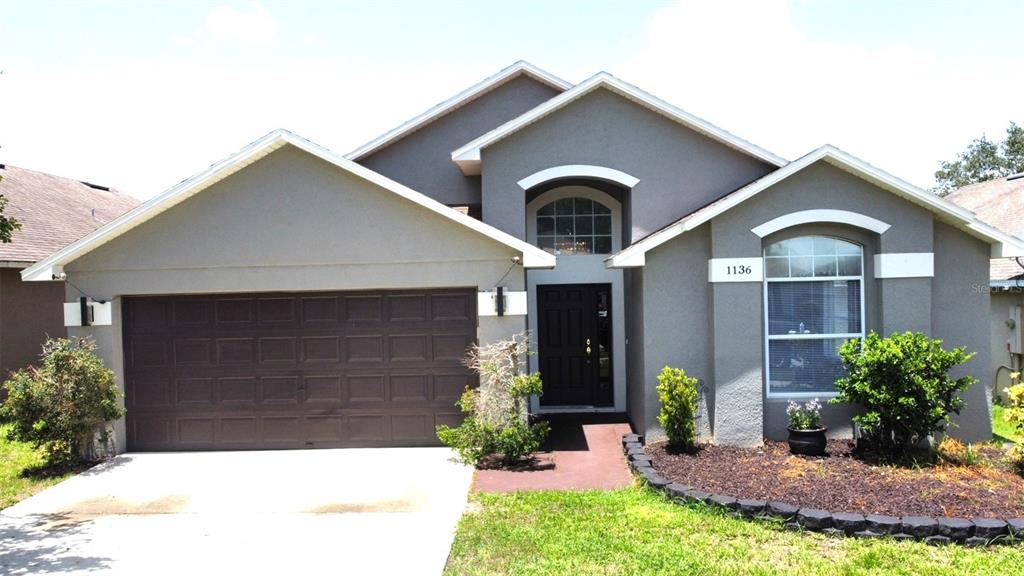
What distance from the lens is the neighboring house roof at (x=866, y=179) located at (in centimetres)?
968

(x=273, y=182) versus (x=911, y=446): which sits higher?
(x=273, y=182)

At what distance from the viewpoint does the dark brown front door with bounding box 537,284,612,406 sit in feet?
43.5

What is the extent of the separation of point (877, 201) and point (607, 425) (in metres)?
5.44

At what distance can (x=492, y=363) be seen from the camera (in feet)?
32.9

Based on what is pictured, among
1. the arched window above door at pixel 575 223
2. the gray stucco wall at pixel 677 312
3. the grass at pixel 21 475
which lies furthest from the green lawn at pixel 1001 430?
the grass at pixel 21 475

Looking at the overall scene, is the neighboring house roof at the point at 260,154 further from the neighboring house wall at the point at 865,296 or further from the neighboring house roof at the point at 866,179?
the neighboring house wall at the point at 865,296

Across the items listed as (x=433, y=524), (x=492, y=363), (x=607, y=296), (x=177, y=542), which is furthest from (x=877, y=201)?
(x=177, y=542)

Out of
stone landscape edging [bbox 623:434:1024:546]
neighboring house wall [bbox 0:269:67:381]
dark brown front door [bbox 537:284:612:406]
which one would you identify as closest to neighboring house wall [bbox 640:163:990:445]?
stone landscape edging [bbox 623:434:1024:546]

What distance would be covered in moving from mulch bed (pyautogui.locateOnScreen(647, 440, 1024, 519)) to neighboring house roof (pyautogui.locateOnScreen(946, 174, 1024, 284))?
18.8 ft

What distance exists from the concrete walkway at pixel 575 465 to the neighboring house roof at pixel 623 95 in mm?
4813

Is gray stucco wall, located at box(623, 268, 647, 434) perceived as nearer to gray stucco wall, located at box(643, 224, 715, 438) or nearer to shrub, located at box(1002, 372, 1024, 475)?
gray stucco wall, located at box(643, 224, 715, 438)

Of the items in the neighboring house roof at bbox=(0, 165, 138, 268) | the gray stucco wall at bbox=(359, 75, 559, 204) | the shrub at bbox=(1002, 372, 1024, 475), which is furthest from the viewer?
the neighboring house roof at bbox=(0, 165, 138, 268)

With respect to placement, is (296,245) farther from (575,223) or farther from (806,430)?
(806,430)

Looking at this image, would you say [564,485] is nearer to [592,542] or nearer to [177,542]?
[592,542]
